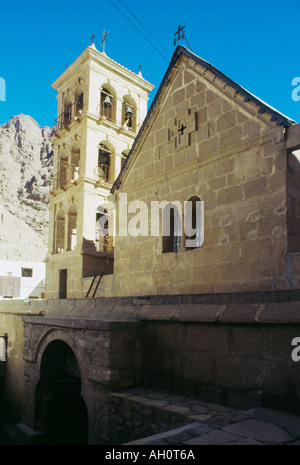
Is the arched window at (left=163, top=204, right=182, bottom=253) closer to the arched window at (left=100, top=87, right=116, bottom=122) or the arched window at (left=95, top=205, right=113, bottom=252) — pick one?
the arched window at (left=95, top=205, right=113, bottom=252)

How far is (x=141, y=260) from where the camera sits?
8.61 meters

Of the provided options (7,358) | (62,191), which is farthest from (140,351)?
(62,191)

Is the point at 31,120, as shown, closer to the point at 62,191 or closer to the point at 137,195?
the point at 62,191

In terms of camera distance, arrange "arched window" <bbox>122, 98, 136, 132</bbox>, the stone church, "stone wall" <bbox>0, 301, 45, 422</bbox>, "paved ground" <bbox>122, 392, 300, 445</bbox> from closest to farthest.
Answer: "paved ground" <bbox>122, 392, 300, 445</bbox>, the stone church, "stone wall" <bbox>0, 301, 45, 422</bbox>, "arched window" <bbox>122, 98, 136, 132</bbox>

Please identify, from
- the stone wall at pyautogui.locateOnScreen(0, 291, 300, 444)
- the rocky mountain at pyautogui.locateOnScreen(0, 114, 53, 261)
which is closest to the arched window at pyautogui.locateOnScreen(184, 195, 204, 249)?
the stone wall at pyautogui.locateOnScreen(0, 291, 300, 444)

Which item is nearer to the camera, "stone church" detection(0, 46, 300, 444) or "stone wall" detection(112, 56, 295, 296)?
"stone church" detection(0, 46, 300, 444)

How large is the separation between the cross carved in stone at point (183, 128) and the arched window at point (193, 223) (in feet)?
4.10

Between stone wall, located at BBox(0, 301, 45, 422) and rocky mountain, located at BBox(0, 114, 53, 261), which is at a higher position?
rocky mountain, located at BBox(0, 114, 53, 261)

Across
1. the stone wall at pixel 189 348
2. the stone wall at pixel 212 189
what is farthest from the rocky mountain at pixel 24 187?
the stone wall at pixel 189 348

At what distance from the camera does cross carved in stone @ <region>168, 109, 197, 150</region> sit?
7850mm

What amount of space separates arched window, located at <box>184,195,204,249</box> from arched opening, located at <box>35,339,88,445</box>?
3.81m

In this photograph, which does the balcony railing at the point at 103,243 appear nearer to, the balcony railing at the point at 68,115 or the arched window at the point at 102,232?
the arched window at the point at 102,232

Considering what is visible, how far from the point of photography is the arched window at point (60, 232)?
1780 cm
